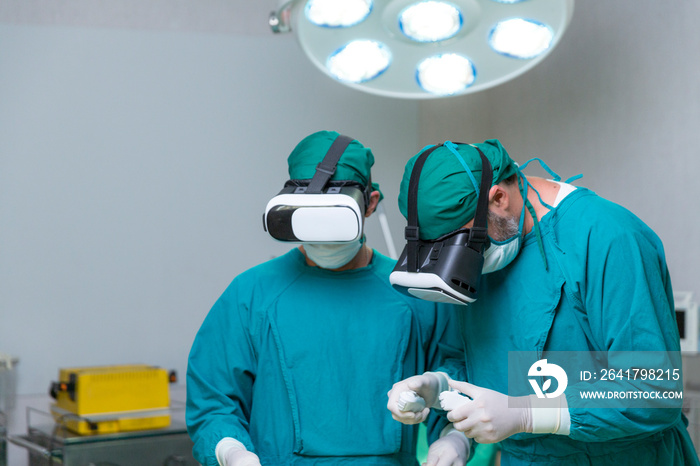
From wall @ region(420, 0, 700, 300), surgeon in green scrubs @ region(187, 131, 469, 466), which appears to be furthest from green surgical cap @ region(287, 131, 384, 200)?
wall @ region(420, 0, 700, 300)

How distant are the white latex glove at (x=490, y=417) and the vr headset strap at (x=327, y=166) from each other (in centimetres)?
50

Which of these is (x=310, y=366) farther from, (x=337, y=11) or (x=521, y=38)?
(x=521, y=38)

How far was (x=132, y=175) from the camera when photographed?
3.30 metres

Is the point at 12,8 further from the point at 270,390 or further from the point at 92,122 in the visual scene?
the point at 270,390

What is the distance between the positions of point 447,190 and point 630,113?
5.25 feet

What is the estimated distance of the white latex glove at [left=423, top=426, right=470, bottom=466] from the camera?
146cm

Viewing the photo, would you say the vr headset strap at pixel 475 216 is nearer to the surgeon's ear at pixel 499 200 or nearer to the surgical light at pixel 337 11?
the surgeon's ear at pixel 499 200

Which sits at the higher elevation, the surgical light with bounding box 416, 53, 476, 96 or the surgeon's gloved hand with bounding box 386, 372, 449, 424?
the surgical light with bounding box 416, 53, 476, 96

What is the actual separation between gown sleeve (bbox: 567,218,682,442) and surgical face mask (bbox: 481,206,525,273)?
0.15m

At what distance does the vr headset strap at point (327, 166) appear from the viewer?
147 cm

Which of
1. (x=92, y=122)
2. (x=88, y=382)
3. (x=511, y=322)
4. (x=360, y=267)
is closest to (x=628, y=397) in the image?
(x=511, y=322)

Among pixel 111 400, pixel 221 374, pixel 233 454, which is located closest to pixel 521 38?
pixel 221 374

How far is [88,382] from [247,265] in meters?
1.06
